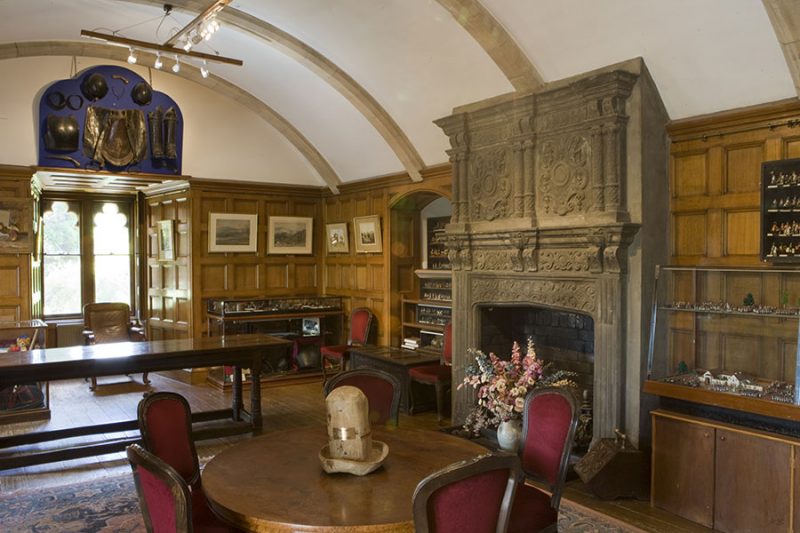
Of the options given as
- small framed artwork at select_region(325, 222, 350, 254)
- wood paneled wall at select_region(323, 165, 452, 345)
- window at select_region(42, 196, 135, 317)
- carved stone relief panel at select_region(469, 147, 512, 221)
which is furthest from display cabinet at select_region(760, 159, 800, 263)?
window at select_region(42, 196, 135, 317)

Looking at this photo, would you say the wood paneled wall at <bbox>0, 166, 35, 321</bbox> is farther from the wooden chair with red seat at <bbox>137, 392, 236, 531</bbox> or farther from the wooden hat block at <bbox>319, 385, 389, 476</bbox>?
the wooden hat block at <bbox>319, 385, 389, 476</bbox>

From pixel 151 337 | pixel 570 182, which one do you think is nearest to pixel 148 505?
pixel 570 182

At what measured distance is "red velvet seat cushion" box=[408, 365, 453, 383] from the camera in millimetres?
6566

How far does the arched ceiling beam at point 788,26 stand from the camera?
12.2 feet

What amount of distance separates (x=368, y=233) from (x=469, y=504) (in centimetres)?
660

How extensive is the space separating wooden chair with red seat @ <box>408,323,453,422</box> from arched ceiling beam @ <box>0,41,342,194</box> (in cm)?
338

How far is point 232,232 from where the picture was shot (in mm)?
8922

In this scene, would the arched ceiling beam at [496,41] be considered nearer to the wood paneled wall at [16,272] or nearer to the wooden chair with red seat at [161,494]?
the wooden chair with red seat at [161,494]

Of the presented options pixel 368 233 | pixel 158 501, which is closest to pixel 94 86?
pixel 368 233

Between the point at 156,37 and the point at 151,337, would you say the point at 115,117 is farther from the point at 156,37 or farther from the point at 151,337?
the point at 151,337

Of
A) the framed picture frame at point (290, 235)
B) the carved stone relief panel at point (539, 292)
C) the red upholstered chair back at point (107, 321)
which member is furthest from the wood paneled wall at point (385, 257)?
the red upholstered chair back at point (107, 321)

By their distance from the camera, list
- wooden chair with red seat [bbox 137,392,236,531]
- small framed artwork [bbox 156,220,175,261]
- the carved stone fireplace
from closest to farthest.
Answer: wooden chair with red seat [bbox 137,392,236,531] < the carved stone fireplace < small framed artwork [bbox 156,220,175,261]

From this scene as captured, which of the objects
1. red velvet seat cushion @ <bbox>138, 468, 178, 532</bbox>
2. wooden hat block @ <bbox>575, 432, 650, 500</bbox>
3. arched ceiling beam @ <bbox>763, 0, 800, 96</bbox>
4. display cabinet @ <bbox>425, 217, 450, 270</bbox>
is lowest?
wooden hat block @ <bbox>575, 432, 650, 500</bbox>

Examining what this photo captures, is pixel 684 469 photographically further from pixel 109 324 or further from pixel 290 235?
pixel 109 324
